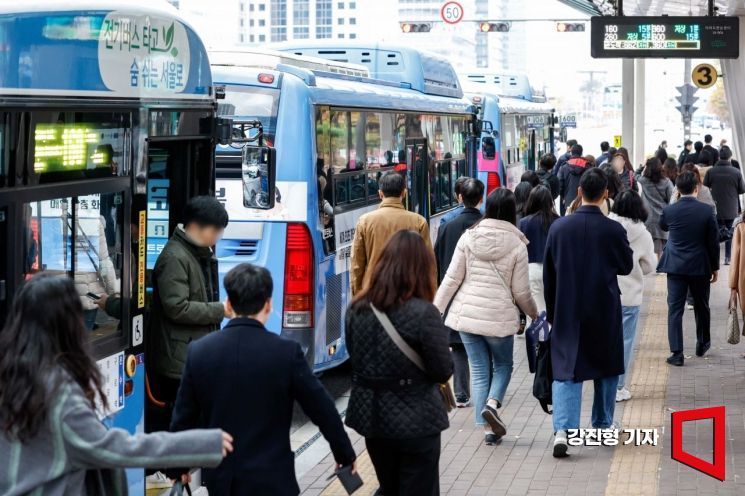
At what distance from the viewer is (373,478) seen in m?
7.78

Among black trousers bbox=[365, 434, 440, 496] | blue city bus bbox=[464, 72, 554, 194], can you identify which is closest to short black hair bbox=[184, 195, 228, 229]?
black trousers bbox=[365, 434, 440, 496]

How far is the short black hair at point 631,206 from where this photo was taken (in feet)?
32.2

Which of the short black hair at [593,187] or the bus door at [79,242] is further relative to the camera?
the short black hair at [593,187]

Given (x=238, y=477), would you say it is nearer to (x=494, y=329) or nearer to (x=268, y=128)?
(x=494, y=329)

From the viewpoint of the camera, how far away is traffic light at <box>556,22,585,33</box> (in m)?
39.2

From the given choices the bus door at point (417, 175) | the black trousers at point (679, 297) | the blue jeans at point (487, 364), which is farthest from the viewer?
the bus door at point (417, 175)

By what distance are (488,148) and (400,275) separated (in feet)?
62.3

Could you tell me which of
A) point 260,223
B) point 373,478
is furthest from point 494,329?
point 260,223

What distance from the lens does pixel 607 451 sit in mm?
8492

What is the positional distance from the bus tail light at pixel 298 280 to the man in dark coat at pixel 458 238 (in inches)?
40.5

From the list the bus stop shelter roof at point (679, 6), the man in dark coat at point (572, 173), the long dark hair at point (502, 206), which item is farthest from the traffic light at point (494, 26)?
the long dark hair at point (502, 206)

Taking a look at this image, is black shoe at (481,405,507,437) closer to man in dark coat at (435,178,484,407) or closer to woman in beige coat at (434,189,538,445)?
woman in beige coat at (434,189,538,445)

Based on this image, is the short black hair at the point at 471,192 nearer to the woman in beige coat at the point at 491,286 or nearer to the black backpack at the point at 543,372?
the woman in beige coat at the point at 491,286

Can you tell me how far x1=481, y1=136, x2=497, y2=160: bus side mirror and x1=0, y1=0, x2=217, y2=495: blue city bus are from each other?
56.9 ft
